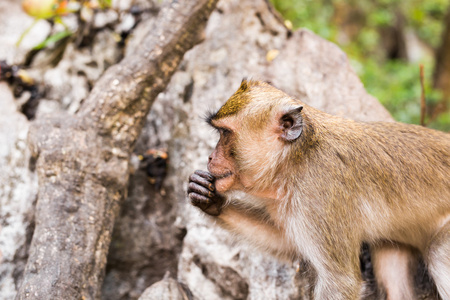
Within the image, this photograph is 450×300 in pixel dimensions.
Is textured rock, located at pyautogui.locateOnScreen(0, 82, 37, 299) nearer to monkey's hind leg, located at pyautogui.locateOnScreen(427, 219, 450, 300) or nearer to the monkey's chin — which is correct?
the monkey's chin

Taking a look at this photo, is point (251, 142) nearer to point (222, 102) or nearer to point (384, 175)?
point (384, 175)

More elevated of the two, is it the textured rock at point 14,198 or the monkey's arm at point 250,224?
the monkey's arm at point 250,224

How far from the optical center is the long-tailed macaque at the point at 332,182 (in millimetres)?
2768

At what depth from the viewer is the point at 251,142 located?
115 inches

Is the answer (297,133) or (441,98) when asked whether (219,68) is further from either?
(441,98)

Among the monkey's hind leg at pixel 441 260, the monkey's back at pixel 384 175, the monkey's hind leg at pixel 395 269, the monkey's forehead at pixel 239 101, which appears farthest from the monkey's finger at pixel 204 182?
the monkey's hind leg at pixel 441 260

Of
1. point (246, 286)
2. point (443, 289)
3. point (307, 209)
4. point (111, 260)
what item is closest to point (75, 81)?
point (111, 260)

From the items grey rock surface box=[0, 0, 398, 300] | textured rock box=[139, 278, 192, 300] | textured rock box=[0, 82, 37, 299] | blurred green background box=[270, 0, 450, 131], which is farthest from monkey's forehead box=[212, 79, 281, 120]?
blurred green background box=[270, 0, 450, 131]

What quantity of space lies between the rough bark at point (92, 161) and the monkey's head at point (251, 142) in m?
1.02

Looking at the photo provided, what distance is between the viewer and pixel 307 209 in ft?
A: 9.05

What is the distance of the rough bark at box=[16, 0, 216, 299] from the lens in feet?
9.96

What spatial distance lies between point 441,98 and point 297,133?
7059 mm

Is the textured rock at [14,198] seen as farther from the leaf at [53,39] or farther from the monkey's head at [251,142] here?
the monkey's head at [251,142]

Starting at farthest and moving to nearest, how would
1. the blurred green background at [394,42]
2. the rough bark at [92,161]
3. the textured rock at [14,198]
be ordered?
the blurred green background at [394,42] < the textured rock at [14,198] < the rough bark at [92,161]
